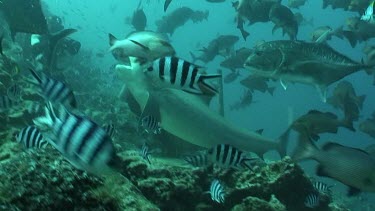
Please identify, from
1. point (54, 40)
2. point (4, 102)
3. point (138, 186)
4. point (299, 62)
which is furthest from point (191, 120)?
point (54, 40)

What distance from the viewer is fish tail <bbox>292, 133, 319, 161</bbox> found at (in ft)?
17.2

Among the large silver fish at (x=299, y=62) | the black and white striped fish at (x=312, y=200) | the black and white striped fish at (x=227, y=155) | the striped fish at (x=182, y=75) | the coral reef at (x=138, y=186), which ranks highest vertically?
the large silver fish at (x=299, y=62)

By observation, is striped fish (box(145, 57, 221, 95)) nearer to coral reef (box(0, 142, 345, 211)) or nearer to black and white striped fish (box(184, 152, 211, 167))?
coral reef (box(0, 142, 345, 211))

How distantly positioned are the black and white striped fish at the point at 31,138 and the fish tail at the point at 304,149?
337 cm

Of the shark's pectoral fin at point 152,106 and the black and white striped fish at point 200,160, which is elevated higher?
the shark's pectoral fin at point 152,106

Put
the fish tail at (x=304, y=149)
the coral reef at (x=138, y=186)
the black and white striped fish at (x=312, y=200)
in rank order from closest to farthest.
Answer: the coral reef at (x=138, y=186) < the fish tail at (x=304, y=149) < the black and white striped fish at (x=312, y=200)

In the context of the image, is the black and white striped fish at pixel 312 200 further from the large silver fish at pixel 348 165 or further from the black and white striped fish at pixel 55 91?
the black and white striped fish at pixel 55 91

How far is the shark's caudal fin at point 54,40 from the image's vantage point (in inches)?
405

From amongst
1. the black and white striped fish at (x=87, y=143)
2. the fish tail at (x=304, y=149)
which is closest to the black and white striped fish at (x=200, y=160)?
the fish tail at (x=304, y=149)

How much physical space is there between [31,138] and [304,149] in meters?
3.58

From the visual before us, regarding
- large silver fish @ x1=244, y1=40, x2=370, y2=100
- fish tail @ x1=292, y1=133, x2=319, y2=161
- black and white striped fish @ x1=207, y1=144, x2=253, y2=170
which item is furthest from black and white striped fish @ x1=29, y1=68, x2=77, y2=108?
large silver fish @ x1=244, y1=40, x2=370, y2=100

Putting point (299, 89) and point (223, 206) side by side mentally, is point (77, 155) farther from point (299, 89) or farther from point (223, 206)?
point (299, 89)

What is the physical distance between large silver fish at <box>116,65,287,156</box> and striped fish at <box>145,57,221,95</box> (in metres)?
4.10

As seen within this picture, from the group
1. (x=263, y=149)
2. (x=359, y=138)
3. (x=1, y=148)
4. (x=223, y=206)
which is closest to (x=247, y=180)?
(x=223, y=206)
